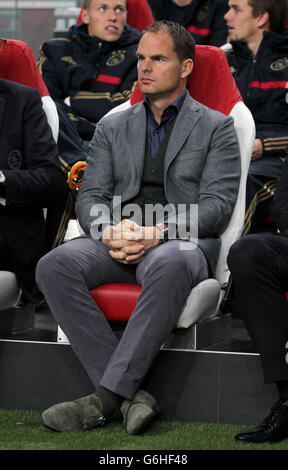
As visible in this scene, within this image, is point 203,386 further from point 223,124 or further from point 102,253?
point 223,124

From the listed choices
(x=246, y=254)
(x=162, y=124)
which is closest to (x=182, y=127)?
(x=162, y=124)

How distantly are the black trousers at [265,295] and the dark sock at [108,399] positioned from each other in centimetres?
41

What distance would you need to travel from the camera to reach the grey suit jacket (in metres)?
2.43

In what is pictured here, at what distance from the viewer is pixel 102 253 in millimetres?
2410

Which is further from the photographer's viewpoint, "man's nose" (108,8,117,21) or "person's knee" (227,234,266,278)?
"man's nose" (108,8,117,21)

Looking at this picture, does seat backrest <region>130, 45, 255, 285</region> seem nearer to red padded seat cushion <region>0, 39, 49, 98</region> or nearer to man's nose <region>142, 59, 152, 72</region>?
man's nose <region>142, 59, 152, 72</region>

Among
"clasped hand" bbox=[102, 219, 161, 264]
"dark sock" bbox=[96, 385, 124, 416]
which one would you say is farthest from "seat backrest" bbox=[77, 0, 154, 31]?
"dark sock" bbox=[96, 385, 124, 416]

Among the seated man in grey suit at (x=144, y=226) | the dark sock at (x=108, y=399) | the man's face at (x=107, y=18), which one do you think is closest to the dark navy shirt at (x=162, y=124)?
the seated man in grey suit at (x=144, y=226)

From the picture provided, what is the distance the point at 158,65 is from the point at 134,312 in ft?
2.94

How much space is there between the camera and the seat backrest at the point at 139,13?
13.0ft

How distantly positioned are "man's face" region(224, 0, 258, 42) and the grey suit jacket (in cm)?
98

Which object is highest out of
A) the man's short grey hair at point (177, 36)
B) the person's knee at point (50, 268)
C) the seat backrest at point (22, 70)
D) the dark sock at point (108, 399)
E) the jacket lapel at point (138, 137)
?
the man's short grey hair at point (177, 36)

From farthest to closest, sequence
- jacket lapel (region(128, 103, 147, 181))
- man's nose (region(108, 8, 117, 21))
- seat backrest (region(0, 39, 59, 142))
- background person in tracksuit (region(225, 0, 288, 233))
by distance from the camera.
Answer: man's nose (region(108, 8, 117, 21))
background person in tracksuit (region(225, 0, 288, 233))
seat backrest (region(0, 39, 59, 142))
jacket lapel (region(128, 103, 147, 181))

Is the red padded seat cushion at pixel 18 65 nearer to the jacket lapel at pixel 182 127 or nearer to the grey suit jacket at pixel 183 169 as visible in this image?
the grey suit jacket at pixel 183 169
